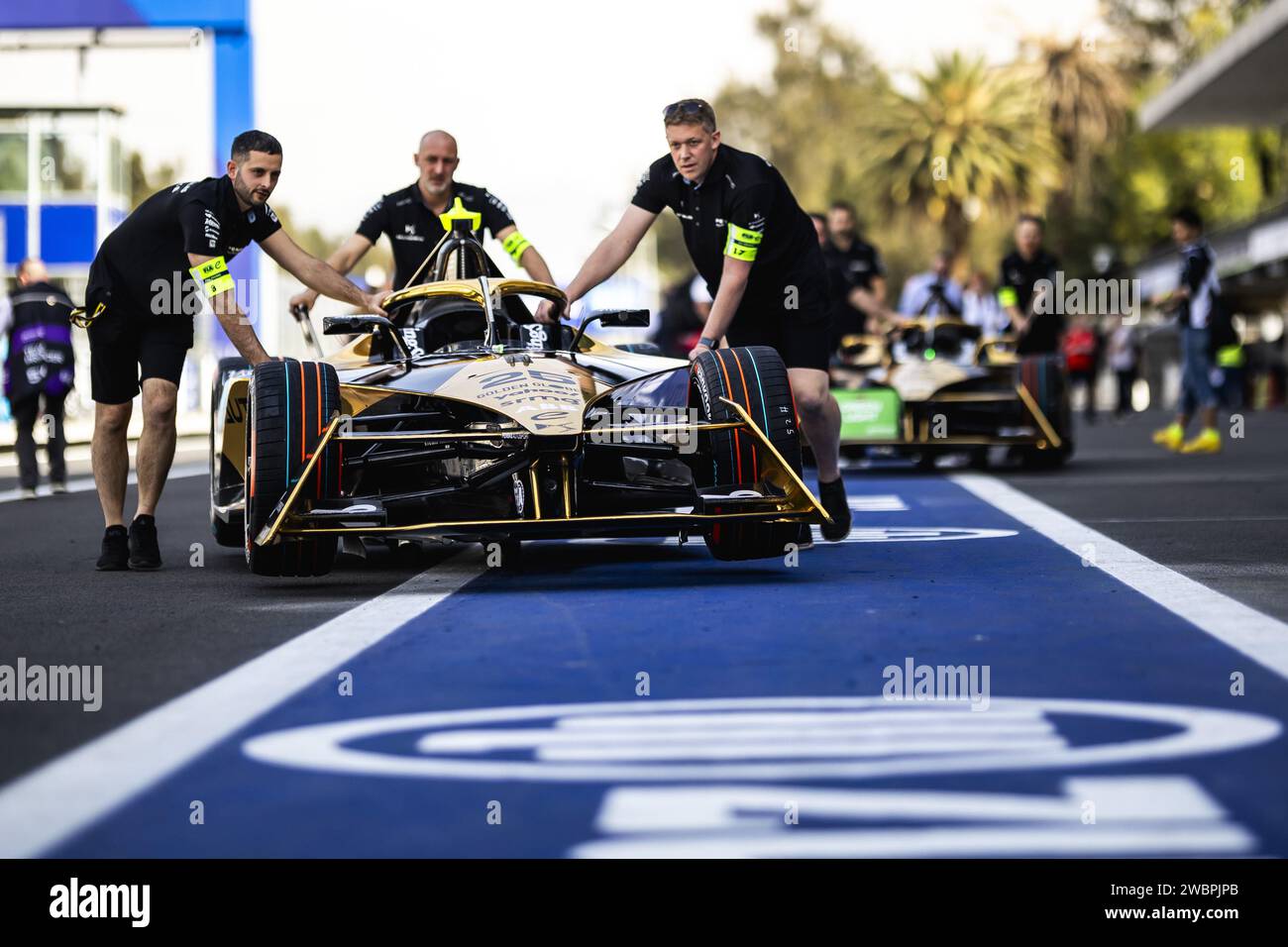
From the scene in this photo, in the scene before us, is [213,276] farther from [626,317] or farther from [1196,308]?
[1196,308]

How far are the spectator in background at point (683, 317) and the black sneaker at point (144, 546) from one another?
9.84 m

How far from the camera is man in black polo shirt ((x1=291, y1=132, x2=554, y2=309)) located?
10781 millimetres

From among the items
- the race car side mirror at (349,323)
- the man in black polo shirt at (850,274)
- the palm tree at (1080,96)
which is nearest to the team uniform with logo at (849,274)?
the man in black polo shirt at (850,274)

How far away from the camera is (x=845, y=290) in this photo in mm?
16531

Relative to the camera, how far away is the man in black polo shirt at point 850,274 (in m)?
16.5

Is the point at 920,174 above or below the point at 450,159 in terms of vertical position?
above

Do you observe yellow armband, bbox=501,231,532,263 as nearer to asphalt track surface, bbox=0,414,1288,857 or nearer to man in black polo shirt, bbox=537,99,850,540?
man in black polo shirt, bbox=537,99,850,540

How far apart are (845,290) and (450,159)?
20.3 ft

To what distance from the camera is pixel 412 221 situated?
10.9m
